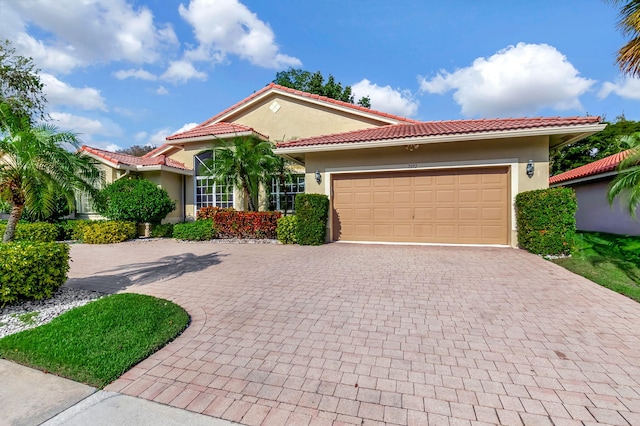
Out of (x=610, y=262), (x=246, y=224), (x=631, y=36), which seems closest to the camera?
(x=631, y=36)

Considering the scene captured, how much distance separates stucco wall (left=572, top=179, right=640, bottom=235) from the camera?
10.7 meters

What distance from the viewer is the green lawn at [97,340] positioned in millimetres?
3020

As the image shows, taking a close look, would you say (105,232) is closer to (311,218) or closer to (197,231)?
(197,231)

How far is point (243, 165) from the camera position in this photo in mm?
12633

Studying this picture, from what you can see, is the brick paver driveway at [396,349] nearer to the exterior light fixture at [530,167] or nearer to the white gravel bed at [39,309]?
the white gravel bed at [39,309]

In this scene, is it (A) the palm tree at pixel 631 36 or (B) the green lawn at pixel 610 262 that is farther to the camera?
(A) the palm tree at pixel 631 36

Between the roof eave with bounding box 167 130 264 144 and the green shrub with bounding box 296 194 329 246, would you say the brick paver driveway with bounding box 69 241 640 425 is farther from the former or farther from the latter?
the roof eave with bounding box 167 130 264 144

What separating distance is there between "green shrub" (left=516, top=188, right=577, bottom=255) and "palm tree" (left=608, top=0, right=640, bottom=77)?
3164 millimetres

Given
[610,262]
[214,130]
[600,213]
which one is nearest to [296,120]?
[214,130]

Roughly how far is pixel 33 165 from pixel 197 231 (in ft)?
27.7

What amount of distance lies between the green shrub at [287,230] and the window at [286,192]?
353 cm

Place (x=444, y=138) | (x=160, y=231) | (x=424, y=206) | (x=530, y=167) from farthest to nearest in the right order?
(x=160, y=231) < (x=424, y=206) < (x=444, y=138) < (x=530, y=167)

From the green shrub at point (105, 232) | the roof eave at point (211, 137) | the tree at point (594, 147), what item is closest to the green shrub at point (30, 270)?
the green shrub at point (105, 232)

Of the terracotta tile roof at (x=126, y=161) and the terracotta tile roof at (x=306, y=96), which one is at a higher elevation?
the terracotta tile roof at (x=306, y=96)
